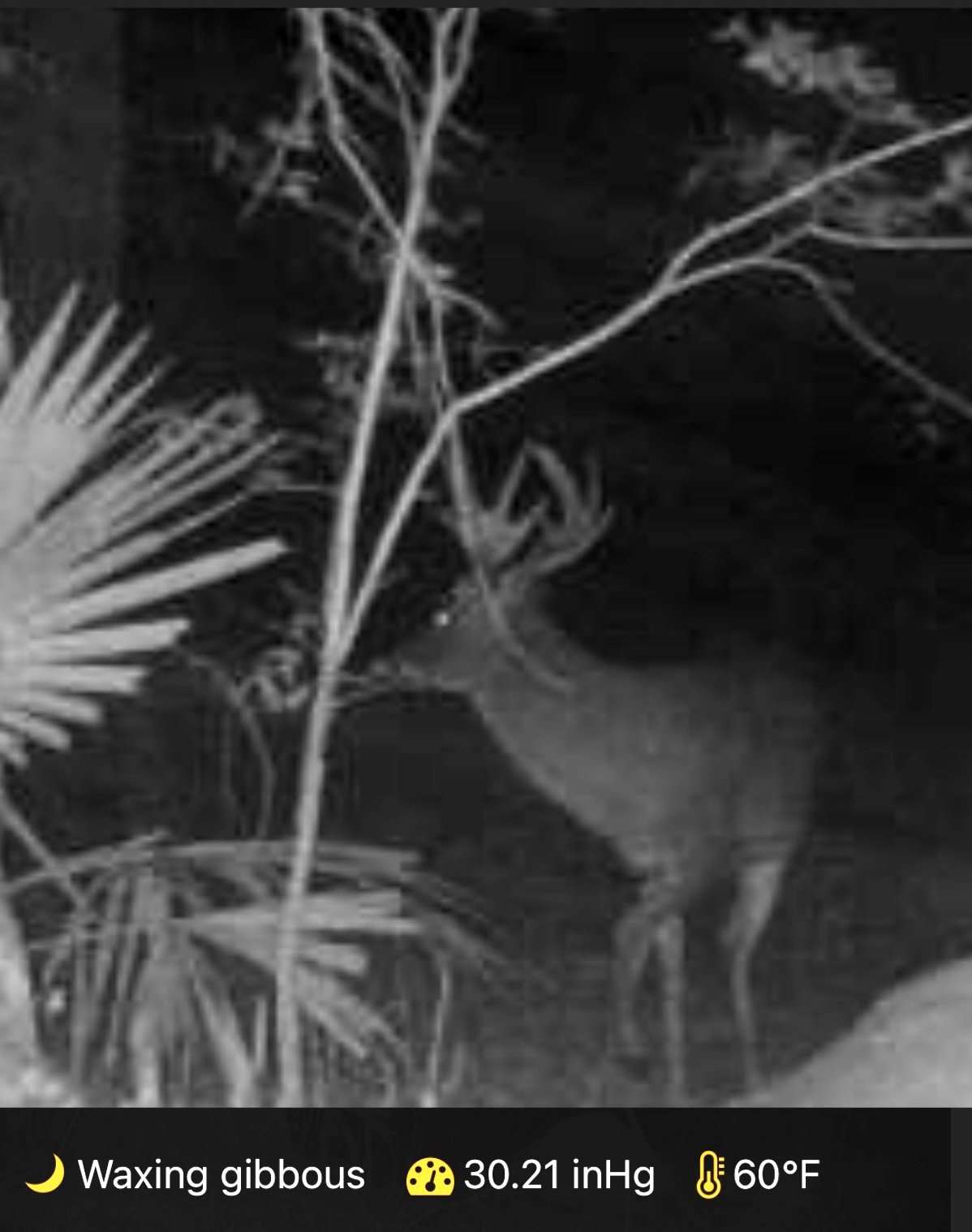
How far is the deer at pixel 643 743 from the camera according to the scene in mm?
6684

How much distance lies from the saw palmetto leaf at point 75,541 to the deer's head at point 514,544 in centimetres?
49

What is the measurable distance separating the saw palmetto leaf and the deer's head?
49 cm

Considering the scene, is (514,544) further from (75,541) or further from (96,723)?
(75,541)

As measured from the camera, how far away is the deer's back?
22.1 ft

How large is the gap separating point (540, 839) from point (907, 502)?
911 millimetres

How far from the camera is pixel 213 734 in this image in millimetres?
6641
